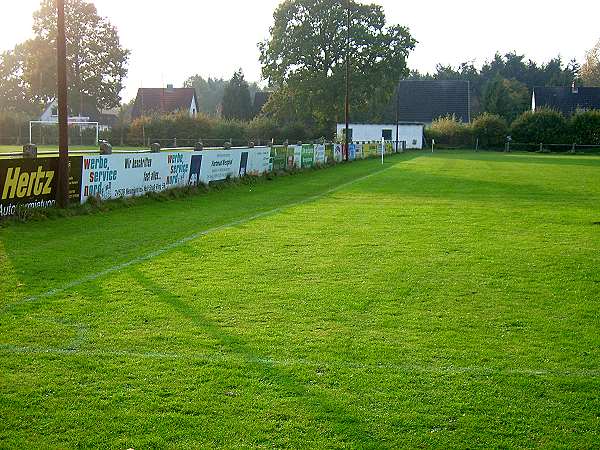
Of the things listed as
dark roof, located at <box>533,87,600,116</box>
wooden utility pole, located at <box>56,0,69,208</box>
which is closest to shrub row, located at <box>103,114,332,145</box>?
dark roof, located at <box>533,87,600,116</box>

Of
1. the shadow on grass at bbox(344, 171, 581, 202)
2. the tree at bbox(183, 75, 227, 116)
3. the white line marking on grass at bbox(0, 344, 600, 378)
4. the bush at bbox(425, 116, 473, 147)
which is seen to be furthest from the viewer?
the tree at bbox(183, 75, 227, 116)

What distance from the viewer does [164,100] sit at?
91.8 meters

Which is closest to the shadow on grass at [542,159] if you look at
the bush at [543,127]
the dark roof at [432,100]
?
the bush at [543,127]

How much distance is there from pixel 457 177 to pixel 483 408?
26282 mm

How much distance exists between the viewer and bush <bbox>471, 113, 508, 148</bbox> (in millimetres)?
72312

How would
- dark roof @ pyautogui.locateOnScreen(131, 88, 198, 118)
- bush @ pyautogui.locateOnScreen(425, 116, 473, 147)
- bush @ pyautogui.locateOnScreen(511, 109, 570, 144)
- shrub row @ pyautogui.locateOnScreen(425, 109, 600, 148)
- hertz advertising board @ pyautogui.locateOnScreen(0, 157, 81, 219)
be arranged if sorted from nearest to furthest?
hertz advertising board @ pyautogui.locateOnScreen(0, 157, 81, 219) < shrub row @ pyautogui.locateOnScreen(425, 109, 600, 148) < bush @ pyautogui.locateOnScreen(511, 109, 570, 144) < bush @ pyautogui.locateOnScreen(425, 116, 473, 147) < dark roof @ pyautogui.locateOnScreen(131, 88, 198, 118)

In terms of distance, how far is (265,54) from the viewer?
73688 mm

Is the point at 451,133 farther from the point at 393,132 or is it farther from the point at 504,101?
the point at 504,101

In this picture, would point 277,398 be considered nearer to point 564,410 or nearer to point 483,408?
point 483,408

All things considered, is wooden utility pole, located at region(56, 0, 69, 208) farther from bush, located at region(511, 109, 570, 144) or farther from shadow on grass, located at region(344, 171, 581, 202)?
bush, located at region(511, 109, 570, 144)

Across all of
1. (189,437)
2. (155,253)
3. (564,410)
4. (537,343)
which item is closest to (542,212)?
(155,253)

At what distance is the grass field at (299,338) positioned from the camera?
179 inches

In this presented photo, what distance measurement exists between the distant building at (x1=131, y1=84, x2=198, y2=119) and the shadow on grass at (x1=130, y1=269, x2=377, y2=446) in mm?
85162

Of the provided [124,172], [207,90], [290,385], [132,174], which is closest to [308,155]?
[132,174]
